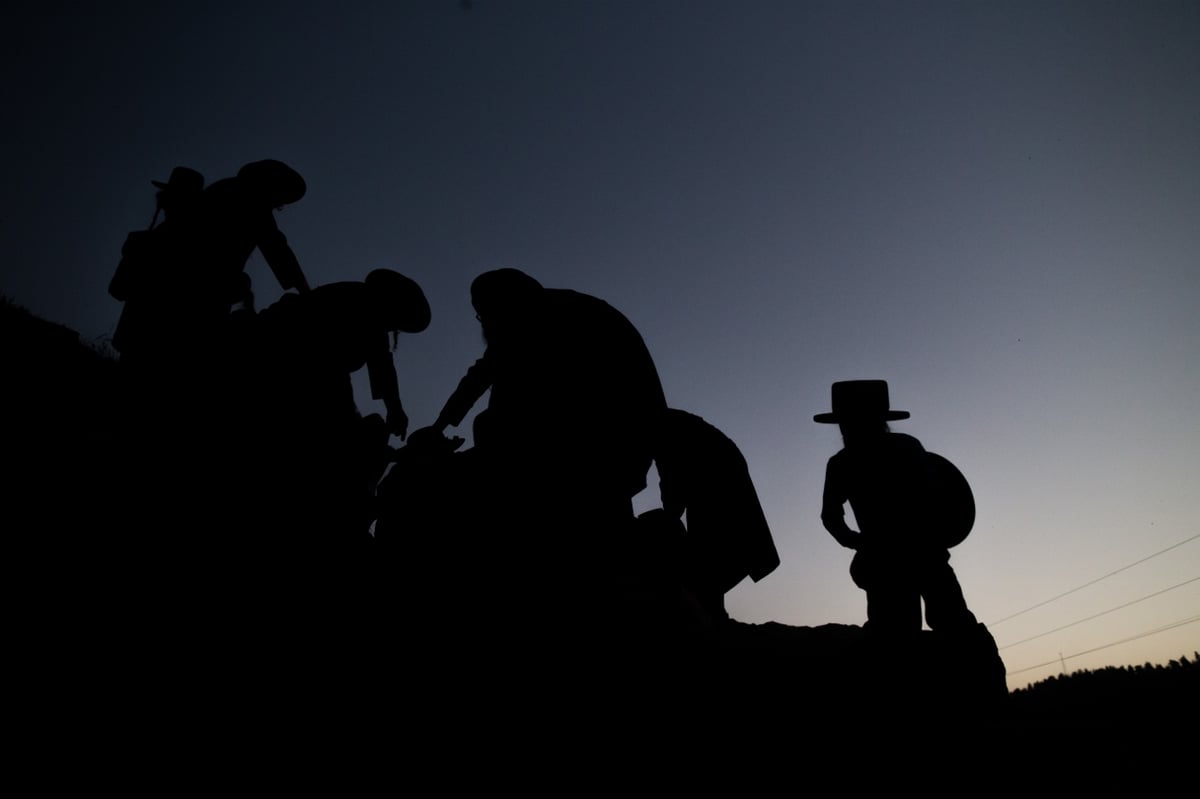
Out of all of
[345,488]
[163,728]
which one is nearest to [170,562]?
[163,728]

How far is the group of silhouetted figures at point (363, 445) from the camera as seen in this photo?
2570mm

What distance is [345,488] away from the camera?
3.17m

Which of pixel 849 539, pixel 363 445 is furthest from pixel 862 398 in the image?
pixel 363 445

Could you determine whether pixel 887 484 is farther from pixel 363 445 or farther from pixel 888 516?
pixel 363 445

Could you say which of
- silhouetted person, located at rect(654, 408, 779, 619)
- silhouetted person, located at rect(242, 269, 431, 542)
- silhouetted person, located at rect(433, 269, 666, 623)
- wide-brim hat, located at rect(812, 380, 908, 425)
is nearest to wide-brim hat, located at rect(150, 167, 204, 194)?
silhouetted person, located at rect(242, 269, 431, 542)

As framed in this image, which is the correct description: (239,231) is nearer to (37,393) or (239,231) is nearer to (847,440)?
(37,393)

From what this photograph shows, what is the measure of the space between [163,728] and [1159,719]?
5.42 m

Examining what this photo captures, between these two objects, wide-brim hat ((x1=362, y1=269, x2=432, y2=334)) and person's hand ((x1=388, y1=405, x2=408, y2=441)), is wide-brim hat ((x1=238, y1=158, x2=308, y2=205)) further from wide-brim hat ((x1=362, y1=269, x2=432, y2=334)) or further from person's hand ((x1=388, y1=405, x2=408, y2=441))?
person's hand ((x1=388, y1=405, x2=408, y2=441))

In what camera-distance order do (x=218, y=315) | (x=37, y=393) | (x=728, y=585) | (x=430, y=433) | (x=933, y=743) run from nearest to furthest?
(x=933, y=743)
(x=218, y=315)
(x=430, y=433)
(x=37, y=393)
(x=728, y=585)

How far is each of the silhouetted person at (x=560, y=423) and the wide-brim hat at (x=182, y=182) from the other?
1.59 metres

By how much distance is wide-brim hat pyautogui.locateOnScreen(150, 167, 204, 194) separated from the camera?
327 centimetres

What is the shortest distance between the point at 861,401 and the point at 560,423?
3439mm

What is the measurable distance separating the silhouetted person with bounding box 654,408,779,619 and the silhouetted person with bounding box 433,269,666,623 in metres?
1.18

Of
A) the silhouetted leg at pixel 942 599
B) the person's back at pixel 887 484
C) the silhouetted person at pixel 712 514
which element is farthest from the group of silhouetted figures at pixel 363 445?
the silhouetted leg at pixel 942 599
